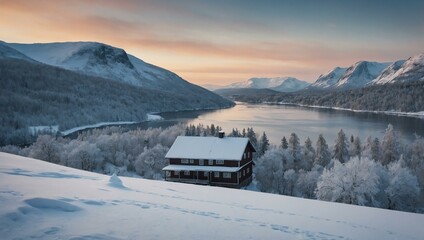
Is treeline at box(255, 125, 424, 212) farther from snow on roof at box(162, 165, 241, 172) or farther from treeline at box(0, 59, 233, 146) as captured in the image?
treeline at box(0, 59, 233, 146)

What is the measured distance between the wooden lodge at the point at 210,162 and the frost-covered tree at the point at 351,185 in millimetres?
11437

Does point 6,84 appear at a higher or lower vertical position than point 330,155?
higher

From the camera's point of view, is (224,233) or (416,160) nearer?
(224,233)

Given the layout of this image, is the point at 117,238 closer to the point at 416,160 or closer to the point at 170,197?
the point at 170,197

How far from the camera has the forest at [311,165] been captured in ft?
107

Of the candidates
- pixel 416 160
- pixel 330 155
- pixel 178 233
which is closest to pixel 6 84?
pixel 330 155

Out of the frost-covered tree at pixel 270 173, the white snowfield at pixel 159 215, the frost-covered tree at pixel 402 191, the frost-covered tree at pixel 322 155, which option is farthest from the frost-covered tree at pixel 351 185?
the frost-covered tree at pixel 322 155

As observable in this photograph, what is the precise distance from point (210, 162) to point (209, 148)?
2.00 meters

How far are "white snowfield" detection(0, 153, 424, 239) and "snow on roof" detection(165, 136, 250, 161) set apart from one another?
2361 cm

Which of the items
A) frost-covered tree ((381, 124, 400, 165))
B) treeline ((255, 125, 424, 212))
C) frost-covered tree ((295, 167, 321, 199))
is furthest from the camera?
frost-covered tree ((381, 124, 400, 165))

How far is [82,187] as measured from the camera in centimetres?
1480

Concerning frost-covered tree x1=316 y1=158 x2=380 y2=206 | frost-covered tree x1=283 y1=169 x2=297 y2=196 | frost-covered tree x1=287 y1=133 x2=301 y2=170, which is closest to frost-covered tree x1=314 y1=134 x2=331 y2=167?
frost-covered tree x1=287 y1=133 x2=301 y2=170

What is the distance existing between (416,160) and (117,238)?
61322 millimetres

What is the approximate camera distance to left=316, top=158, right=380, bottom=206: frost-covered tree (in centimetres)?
3123
